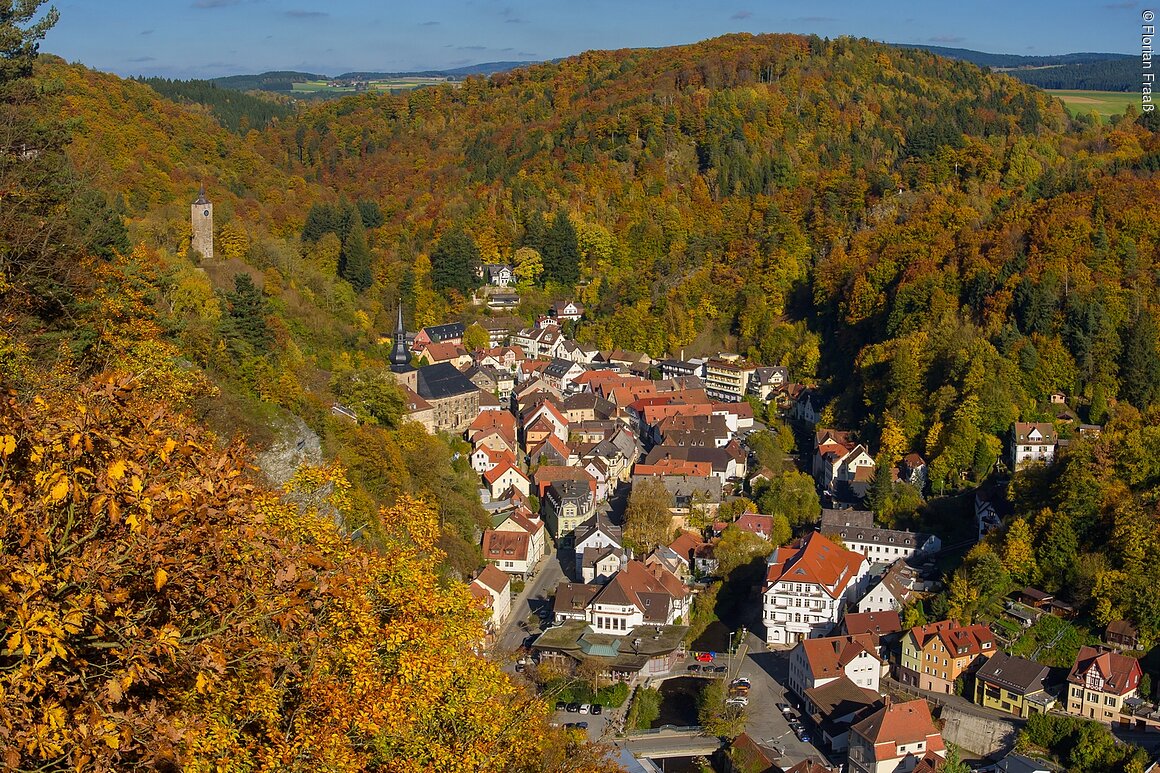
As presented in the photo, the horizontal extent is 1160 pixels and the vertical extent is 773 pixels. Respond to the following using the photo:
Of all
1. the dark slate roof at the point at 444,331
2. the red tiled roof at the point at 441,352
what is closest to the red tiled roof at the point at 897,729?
the red tiled roof at the point at 441,352

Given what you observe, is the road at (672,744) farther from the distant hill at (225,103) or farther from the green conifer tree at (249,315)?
the distant hill at (225,103)

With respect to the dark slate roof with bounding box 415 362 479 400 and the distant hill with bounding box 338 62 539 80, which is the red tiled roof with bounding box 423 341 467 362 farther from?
the distant hill with bounding box 338 62 539 80

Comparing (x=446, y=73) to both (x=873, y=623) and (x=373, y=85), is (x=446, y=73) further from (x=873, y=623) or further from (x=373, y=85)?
Answer: (x=873, y=623)

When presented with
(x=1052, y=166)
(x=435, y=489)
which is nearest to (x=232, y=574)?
(x=435, y=489)

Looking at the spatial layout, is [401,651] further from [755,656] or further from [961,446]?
[961,446]

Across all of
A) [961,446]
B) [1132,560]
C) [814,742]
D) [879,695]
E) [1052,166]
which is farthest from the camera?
[1052,166]

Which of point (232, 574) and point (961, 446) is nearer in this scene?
point (232, 574)
